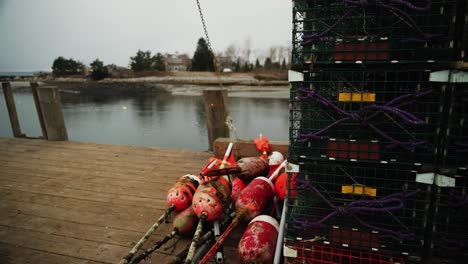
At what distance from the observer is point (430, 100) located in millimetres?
1813

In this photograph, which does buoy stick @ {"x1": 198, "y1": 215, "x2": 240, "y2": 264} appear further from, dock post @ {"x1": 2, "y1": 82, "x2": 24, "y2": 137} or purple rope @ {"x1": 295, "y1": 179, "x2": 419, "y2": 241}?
dock post @ {"x1": 2, "y1": 82, "x2": 24, "y2": 137}

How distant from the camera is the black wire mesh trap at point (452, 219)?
184 cm

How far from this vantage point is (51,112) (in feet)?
20.4

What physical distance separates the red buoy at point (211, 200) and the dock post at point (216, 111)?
2461mm

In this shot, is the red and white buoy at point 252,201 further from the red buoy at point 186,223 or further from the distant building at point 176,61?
the distant building at point 176,61

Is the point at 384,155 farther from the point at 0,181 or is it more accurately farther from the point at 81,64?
the point at 81,64

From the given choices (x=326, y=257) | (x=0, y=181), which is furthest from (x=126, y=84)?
(x=326, y=257)

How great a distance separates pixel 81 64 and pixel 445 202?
86.7 m

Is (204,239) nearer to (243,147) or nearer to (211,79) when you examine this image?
(243,147)

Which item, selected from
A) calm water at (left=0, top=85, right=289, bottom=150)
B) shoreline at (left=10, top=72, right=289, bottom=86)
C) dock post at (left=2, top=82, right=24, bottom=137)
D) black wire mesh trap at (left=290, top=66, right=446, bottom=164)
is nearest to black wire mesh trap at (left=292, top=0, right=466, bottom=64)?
black wire mesh trap at (left=290, top=66, right=446, bottom=164)

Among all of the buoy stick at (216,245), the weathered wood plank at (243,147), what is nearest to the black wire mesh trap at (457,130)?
the buoy stick at (216,245)

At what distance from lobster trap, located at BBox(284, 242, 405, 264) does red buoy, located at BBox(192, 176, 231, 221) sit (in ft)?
2.39

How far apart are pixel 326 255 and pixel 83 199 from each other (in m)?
2.90

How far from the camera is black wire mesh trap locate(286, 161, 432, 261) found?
6.12 feet
